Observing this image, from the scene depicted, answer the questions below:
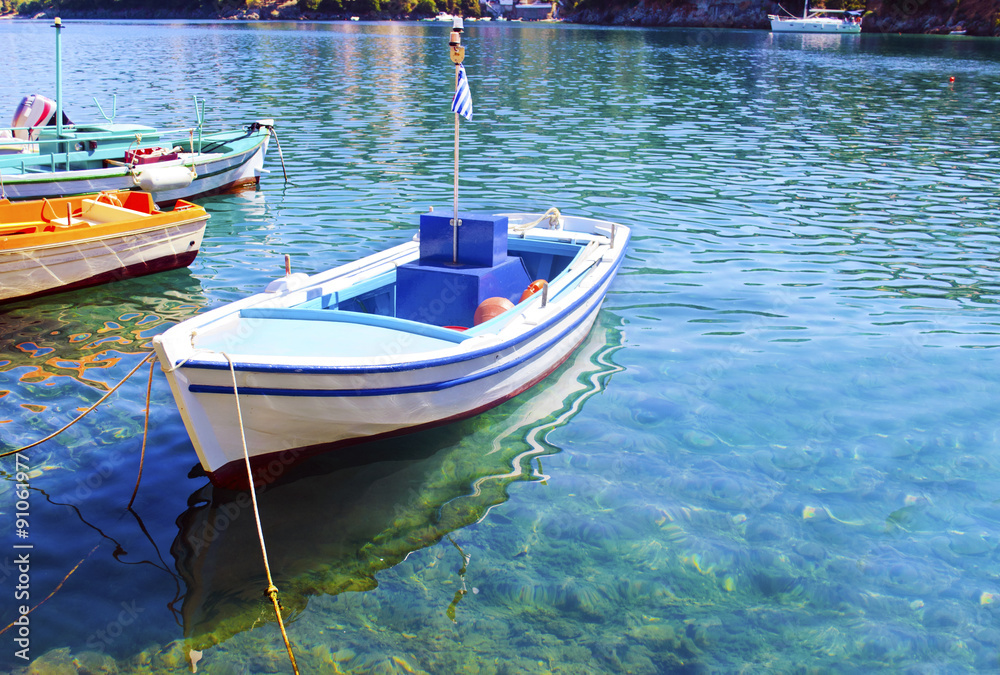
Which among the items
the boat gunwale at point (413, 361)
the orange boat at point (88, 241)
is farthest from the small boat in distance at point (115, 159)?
the boat gunwale at point (413, 361)

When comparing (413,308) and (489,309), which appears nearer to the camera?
(489,309)

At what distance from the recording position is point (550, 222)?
10570mm

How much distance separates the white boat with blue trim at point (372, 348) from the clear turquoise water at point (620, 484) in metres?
0.49

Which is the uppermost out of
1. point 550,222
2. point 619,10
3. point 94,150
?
point 619,10

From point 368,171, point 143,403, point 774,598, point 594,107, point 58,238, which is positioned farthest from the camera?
point 594,107

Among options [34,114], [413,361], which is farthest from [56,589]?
[34,114]

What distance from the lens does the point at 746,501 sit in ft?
20.1

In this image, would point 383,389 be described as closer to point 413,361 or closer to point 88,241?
point 413,361

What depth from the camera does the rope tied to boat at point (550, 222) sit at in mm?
10156

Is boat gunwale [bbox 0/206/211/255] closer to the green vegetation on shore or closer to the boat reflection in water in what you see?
the boat reflection in water

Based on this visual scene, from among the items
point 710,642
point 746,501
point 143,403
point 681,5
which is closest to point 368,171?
point 143,403

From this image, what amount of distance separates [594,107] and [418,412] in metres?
24.7

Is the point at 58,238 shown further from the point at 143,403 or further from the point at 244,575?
the point at 244,575

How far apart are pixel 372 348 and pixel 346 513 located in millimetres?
1279
